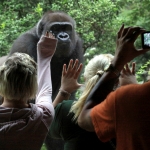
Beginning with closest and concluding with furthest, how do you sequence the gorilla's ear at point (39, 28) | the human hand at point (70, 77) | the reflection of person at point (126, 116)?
the reflection of person at point (126, 116), the human hand at point (70, 77), the gorilla's ear at point (39, 28)

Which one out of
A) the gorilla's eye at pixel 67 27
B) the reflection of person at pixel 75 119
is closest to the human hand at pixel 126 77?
the reflection of person at pixel 75 119

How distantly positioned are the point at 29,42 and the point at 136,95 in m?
1.74

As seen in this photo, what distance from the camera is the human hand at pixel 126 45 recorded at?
43.9 inches

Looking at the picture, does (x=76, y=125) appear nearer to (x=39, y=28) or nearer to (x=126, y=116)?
(x=126, y=116)

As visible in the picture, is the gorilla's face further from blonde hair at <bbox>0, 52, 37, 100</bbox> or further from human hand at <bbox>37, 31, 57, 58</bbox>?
blonde hair at <bbox>0, 52, 37, 100</bbox>

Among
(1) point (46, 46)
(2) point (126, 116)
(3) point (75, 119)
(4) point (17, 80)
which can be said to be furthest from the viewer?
(1) point (46, 46)

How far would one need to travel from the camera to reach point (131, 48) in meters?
1.13

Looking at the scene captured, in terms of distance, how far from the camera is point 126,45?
1119 mm

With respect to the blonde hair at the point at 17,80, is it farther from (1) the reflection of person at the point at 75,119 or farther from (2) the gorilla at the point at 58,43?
(2) the gorilla at the point at 58,43

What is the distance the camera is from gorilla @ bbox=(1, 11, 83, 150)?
2.50 m

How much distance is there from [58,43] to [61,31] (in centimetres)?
13

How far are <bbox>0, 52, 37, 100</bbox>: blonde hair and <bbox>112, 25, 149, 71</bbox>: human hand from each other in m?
0.36

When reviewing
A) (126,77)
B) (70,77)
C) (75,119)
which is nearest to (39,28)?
(70,77)

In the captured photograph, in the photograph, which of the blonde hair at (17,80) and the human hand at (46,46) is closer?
the blonde hair at (17,80)
